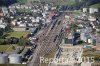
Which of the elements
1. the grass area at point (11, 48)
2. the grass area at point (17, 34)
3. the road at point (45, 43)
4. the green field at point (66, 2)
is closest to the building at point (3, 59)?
the road at point (45, 43)

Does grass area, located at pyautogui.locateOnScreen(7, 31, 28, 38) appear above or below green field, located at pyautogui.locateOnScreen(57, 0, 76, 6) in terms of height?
below

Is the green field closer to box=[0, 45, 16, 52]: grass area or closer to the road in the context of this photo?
the road

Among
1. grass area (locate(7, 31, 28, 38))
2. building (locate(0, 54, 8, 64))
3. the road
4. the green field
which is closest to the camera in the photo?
building (locate(0, 54, 8, 64))

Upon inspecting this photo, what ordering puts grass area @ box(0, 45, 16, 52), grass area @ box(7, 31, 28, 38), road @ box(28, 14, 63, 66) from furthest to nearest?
grass area @ box(7, 31, 28, 38) → grass area @ box(0, 45, 16, 52) → road @ box(28, 14, 63, 66)

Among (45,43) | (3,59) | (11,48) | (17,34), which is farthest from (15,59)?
(17,34)

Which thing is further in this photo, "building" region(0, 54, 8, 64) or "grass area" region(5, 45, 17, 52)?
"grass area" region(5, 45, 17, 52)

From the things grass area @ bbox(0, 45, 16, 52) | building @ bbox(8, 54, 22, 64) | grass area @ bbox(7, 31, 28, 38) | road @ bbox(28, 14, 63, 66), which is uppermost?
building @ bbox(8, 54, 22, 64)

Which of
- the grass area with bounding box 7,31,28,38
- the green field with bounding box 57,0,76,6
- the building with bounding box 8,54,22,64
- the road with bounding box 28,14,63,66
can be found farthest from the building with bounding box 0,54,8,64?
the green field with bounding box 57,0,76,6

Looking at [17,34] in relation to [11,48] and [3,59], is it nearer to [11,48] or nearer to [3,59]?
[11,48]

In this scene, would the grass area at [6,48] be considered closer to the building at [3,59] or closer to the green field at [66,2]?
the building at [3,59]

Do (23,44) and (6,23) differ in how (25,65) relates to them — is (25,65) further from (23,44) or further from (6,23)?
(6,23)
